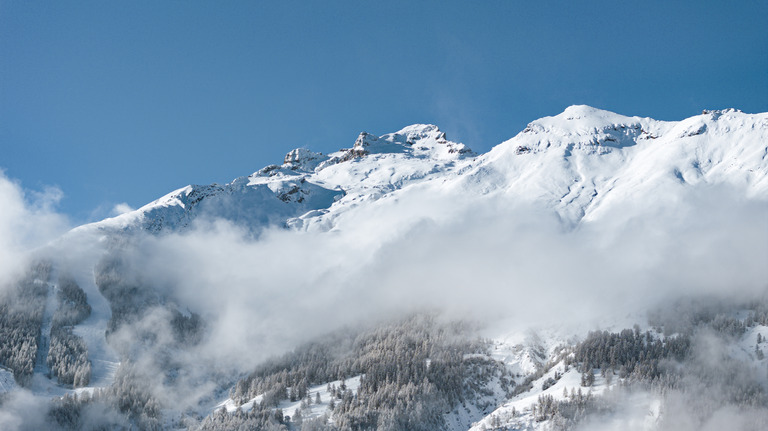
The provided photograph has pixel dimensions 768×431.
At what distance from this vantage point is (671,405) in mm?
176250

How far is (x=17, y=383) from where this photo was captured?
195500 mm

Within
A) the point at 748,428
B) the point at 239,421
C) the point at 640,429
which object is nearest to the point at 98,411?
the point at 239,421

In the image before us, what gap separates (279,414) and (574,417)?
9012 cm

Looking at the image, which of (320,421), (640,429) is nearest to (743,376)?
(640,429)

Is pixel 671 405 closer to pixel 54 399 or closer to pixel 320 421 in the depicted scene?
pixel 320 421

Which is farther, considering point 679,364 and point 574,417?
point 679,364

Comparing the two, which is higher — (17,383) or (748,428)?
(17,383)

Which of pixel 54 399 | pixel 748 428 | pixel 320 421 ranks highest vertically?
pixel 54 399

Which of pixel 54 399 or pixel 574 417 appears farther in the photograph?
pixel 54 399

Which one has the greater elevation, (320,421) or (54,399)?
(54,399)

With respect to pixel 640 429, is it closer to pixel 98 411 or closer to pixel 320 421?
pixel 320 421

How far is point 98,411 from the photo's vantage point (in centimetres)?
19025

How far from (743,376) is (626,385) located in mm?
39611

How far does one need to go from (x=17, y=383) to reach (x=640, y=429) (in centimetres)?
19437
